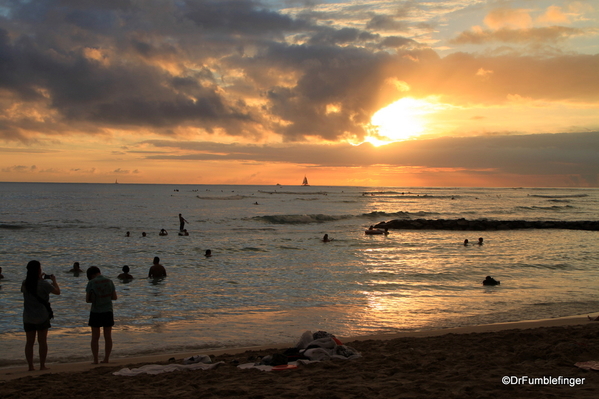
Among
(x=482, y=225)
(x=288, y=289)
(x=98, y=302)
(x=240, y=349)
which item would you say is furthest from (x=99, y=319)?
(x=482, y=225)

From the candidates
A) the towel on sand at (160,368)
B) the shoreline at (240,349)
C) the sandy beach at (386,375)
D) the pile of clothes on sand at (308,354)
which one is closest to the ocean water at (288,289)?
the shoreline at (240,349)

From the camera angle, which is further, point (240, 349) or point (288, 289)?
point (288, 289)

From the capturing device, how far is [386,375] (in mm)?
6656

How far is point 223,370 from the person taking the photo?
23.5 ft

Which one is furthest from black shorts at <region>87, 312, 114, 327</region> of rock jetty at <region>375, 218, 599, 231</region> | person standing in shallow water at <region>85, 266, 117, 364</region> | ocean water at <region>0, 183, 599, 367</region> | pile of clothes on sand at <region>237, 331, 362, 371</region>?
rock jetty at <region>375, 218, 599, 231</region>

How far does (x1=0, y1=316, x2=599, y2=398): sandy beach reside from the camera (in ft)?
19.3

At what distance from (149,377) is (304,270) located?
1394 centimetres

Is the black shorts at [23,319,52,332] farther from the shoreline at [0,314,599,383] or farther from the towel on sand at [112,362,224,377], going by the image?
the towel on sand at [112,362,224,377]

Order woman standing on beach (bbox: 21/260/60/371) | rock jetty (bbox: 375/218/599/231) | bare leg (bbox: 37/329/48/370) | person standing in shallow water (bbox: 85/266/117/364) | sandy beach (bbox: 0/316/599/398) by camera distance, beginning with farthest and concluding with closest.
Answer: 1. rock jetty (bbox: 375/218/599/231)
2. person standing in shallow water (bbox: 85/266/117/364)
3. bare leg (bbox: 37/329/48/370)
4. woman standing on beach (bbox: 21/260/60/371)
5. sandy beach (bbox: 0/316/599/398)

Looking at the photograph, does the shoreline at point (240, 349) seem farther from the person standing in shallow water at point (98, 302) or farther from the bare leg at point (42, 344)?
the person standing in shallow water at point (98, 302)

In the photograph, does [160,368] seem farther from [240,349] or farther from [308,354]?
[308,354]

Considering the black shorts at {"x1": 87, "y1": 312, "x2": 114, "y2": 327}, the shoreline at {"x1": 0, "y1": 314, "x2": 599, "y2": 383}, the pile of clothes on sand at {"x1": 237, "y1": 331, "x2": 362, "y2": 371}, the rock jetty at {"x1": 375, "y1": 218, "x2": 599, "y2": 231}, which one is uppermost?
the rock jetty at {"x1": 375, "y1": 218, "x2": 599, "y2": 231}

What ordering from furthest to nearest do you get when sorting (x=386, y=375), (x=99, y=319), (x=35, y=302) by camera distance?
1. (x=99, y=319)
2. (x=35, y=302)
3. (x=386, y=375)

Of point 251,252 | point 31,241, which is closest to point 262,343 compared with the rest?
point 251,252
